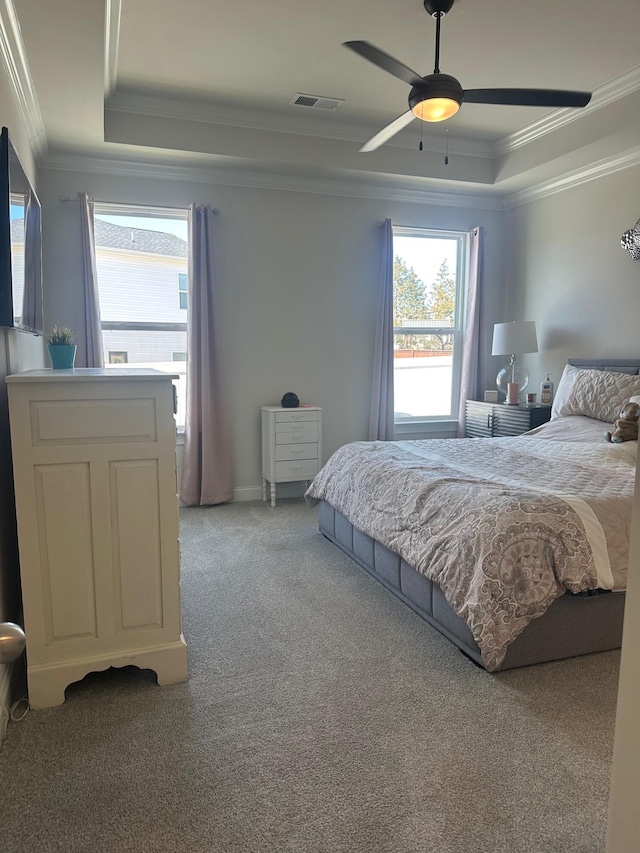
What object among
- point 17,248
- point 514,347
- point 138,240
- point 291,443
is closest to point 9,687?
point 17,248

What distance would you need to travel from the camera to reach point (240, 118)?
4254mm

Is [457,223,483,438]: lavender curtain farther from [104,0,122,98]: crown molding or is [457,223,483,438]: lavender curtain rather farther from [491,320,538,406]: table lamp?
[104,0,122,98]: crown molding

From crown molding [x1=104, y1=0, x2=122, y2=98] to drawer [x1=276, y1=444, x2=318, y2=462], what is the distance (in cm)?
281

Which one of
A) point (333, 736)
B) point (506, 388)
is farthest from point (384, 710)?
point (506, 388)

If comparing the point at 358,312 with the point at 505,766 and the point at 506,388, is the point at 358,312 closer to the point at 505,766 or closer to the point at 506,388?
the point at 506,388

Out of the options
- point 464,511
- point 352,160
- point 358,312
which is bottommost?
point 464,511

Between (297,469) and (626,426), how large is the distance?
249 centimetres

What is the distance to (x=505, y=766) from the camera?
69.4 inches

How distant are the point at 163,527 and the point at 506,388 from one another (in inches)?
152

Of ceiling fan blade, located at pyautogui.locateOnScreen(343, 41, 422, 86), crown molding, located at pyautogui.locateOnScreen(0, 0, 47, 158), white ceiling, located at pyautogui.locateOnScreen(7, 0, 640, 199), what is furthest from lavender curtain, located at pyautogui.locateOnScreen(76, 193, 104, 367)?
ceiling fan blade, located at pyautogui.locateOnScreen(343, 41, 422, 86)

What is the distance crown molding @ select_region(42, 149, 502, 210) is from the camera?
4.34m

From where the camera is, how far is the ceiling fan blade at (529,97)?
9.07 ft

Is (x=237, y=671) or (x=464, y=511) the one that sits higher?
(x=464, y=511)

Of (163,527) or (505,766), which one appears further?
(163,527)
